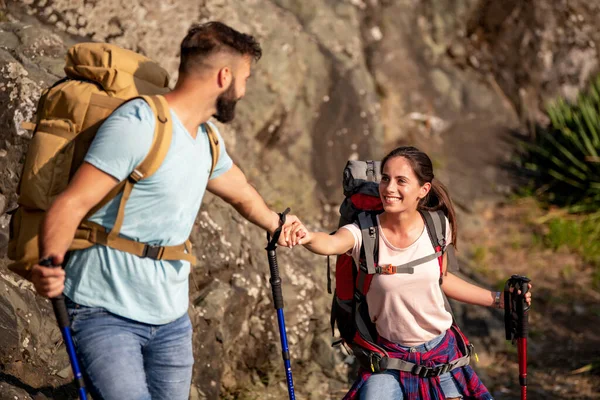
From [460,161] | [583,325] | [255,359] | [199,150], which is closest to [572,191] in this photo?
[460,161]

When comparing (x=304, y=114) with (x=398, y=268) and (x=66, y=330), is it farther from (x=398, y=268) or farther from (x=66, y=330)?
(x=66, y=330)

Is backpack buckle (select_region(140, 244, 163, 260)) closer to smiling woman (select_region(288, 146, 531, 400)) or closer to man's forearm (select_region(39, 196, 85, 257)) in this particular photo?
man's forearm (select_region(39, 196, 85, 257))

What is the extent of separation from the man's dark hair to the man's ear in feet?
0.24

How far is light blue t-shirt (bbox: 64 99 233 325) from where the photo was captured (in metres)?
2.94

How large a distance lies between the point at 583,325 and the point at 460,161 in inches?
111

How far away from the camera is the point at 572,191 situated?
10.2m

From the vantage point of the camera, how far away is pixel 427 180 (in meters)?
4.18

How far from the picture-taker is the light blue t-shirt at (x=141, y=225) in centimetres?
294

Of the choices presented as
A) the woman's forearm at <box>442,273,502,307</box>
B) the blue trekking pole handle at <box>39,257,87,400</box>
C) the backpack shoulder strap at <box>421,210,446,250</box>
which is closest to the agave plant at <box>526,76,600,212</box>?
the woman's forearm at <box>442,273,502,307</box>

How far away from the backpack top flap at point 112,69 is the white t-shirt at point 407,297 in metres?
1.32

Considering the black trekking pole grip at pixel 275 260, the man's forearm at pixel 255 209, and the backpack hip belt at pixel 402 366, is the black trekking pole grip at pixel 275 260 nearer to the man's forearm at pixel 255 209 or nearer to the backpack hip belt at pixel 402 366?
the man's forearm at pixel 255 209

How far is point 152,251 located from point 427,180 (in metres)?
1.61

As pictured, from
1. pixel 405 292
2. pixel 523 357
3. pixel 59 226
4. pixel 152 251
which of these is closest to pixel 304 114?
pixel 523 357

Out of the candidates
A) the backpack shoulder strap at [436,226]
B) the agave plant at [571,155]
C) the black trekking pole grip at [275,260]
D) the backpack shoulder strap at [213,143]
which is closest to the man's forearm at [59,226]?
the backpack shoulder strap at [213,143]
